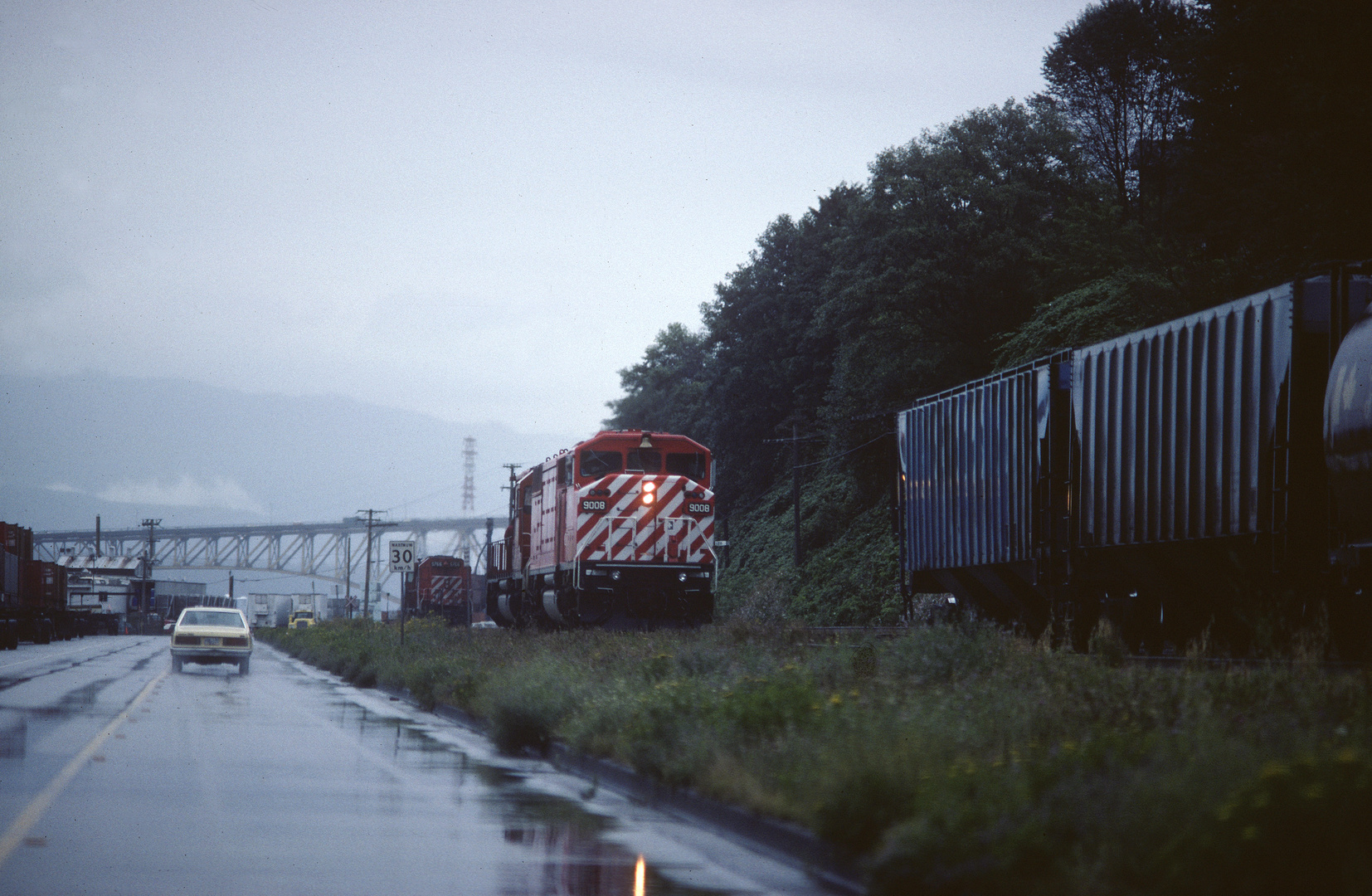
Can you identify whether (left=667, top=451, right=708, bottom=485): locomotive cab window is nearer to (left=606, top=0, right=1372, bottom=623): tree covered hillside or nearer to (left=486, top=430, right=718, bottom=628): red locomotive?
(left=486, top=430, right=718, bottom=628): red locomotive

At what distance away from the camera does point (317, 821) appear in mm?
10070

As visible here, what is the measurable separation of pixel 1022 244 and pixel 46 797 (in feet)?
149

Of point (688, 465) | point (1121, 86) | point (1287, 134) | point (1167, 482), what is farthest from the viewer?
point (1121, 86)

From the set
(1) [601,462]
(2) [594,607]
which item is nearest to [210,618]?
(2) [594,607]

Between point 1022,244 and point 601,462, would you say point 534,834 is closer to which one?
point 601,462

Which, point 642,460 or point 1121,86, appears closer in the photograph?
point 642,460

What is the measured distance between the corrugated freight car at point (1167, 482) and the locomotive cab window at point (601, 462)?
686 centimetres

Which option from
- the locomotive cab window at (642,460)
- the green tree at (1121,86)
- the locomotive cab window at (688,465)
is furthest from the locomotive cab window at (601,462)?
the green tree at (1121,86)

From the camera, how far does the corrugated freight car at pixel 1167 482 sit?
14484 millimetres

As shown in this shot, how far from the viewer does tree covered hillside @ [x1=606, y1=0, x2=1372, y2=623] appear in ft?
108

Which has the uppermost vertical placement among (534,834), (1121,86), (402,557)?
(1121,86)

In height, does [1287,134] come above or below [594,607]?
above

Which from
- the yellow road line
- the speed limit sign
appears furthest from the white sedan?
the yellow road line

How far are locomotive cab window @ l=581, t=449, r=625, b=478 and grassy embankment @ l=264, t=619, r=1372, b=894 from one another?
34.9 ft
